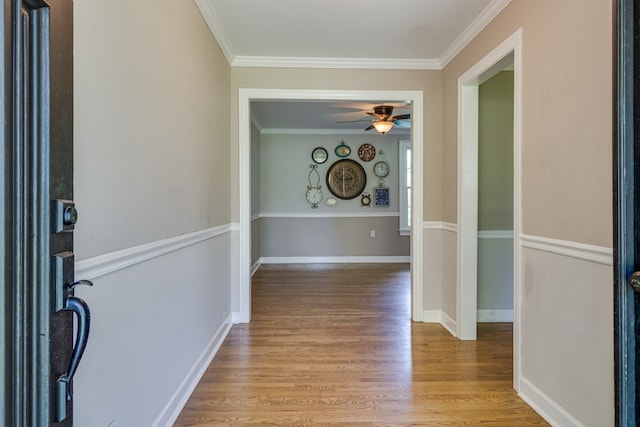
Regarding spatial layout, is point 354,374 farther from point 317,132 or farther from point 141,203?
point 317,132

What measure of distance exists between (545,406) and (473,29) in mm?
2489

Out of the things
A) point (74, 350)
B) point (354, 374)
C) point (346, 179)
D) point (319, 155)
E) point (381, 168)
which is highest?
point (319, 155)

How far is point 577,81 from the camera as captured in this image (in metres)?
1.67

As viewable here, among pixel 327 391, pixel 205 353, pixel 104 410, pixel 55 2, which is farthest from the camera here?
pixel 205 353

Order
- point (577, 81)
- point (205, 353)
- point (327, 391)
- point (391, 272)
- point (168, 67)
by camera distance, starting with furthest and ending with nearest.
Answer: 1. point (391, 272)
2. point (205, 353)
3. point (327, 391)
4. point (168, 67)
5. point (577, 81)

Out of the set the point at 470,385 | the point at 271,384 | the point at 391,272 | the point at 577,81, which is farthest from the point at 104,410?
the point at 391,272

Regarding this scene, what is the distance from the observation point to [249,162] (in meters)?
3.38

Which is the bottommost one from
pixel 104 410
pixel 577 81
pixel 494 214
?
pixel 104 410

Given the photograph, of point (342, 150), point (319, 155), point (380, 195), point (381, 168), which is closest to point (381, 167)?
point (381, 168)

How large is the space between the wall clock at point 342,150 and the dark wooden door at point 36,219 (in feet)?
19.3

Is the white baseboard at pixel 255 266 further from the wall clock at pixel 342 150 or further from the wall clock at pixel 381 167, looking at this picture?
the wall clock at pixel 381 167

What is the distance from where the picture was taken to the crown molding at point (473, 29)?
236 cm

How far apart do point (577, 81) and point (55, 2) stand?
76.9 inches

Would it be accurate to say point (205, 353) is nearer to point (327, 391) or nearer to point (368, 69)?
point (327, 391)
